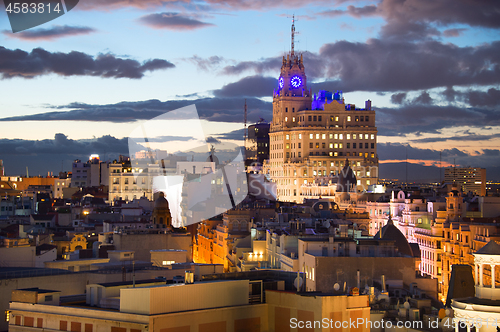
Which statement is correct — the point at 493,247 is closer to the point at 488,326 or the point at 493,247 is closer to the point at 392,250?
the point at 488,326

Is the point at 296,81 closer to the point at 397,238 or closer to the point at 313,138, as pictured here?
the point at 313,138

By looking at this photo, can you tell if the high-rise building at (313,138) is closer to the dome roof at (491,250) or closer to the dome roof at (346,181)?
the dome roof at (346,181)

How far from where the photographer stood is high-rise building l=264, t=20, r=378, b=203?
170 metres

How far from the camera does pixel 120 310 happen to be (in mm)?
32469

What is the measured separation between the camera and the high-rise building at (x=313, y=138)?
17038 cm

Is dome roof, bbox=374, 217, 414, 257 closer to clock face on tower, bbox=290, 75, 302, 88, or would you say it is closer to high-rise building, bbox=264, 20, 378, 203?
high-rise building, bbox=264, 20, 378, 203

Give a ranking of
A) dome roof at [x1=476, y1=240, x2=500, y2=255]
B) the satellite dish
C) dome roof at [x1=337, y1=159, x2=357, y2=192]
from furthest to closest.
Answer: dome roof at [x1=337, y1=159, x2=357, y2=192]
the satellite dish
dome roof at [x1=476, y1=240, x2=500, y2=255]

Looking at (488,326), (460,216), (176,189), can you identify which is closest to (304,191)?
(176,189)

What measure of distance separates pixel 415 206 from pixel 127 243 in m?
43.5

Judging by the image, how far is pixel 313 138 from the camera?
571 ft


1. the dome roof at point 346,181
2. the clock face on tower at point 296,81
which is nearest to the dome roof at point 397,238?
the dome roof at point 346,181

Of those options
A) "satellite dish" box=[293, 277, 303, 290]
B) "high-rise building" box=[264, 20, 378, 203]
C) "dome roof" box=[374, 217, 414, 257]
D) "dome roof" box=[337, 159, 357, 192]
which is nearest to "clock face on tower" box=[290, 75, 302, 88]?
"high-rise building" box=[264, 20, 378, 203]

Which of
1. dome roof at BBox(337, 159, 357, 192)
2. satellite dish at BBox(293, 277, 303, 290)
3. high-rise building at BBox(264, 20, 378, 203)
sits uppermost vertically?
high-rise building at BBox(264, 20, 378, 203)

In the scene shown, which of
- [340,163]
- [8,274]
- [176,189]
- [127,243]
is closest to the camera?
[8,274]
